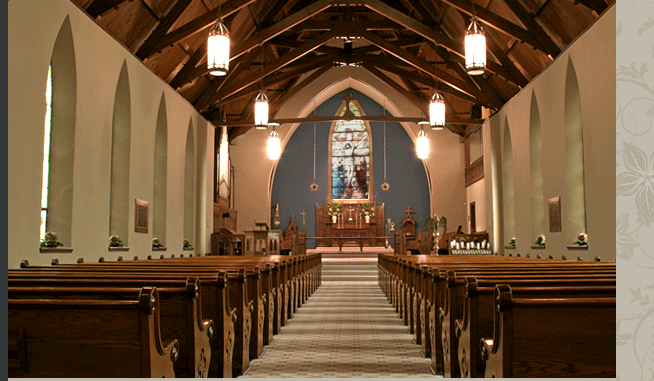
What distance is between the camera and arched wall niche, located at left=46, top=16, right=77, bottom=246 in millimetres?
7703

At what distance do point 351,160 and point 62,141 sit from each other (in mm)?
14132

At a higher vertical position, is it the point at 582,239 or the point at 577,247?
the point at 582,239

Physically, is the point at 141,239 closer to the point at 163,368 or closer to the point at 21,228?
the point at 21,228

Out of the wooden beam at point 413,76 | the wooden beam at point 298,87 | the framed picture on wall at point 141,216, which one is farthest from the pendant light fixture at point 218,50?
the wooden beam at point 298,87

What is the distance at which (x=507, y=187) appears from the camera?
538 inches

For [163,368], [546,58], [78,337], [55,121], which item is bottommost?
[163,368]

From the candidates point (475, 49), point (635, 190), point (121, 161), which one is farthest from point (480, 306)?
point (121, 161)

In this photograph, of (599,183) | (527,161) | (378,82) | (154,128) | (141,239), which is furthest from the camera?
(378,82)

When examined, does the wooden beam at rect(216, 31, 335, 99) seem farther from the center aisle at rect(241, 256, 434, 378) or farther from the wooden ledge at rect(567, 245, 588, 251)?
the wooden ledge at rect(567, 245, 588, 251)

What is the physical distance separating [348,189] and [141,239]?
38.2 feet

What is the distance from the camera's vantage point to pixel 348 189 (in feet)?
69.2

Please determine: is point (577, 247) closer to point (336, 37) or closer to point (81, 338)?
point (336, 37)

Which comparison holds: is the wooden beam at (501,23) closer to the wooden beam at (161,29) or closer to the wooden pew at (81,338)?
the wooden beam at (161,29)

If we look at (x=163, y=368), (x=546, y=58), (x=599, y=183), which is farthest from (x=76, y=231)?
(x=546, y=58)
